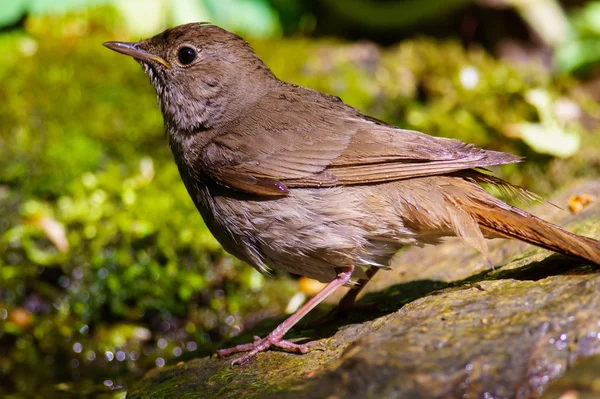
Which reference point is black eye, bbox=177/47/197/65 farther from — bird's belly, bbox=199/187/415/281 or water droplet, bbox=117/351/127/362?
water droplet, bbox=117/351/127/362

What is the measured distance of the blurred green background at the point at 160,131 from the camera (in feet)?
18.3

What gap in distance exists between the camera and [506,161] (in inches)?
143

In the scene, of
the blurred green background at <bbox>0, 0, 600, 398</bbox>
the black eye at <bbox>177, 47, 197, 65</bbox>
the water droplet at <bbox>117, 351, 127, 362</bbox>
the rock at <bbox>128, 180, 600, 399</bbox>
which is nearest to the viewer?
the rock at <bbox>128, 180, 600, 399</bbox>

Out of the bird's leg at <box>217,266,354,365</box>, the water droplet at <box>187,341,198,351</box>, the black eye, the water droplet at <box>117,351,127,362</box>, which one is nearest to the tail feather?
the bird's leg at <box>217,266,354,365</box>

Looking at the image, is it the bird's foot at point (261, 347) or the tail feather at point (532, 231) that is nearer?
the tail feather at point (532, 231)

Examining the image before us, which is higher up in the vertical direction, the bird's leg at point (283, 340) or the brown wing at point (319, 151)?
the brown wing at point (319, 151)

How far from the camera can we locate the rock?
2.75 meters

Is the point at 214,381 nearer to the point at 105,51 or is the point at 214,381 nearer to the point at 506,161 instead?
the point at 506,161

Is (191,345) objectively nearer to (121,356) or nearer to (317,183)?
(121,356)

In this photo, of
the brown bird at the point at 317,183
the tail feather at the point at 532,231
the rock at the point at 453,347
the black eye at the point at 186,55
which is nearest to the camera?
the rock at the point at 453,347

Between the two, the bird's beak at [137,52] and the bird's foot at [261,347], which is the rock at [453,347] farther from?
the bird's beak at [137,52]

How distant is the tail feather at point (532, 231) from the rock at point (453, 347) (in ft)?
0.35

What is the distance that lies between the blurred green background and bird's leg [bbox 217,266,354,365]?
65 cm

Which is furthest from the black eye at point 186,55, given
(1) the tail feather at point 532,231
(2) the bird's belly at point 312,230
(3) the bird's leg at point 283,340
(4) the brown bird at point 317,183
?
(1) the tail feather at point 532,231
